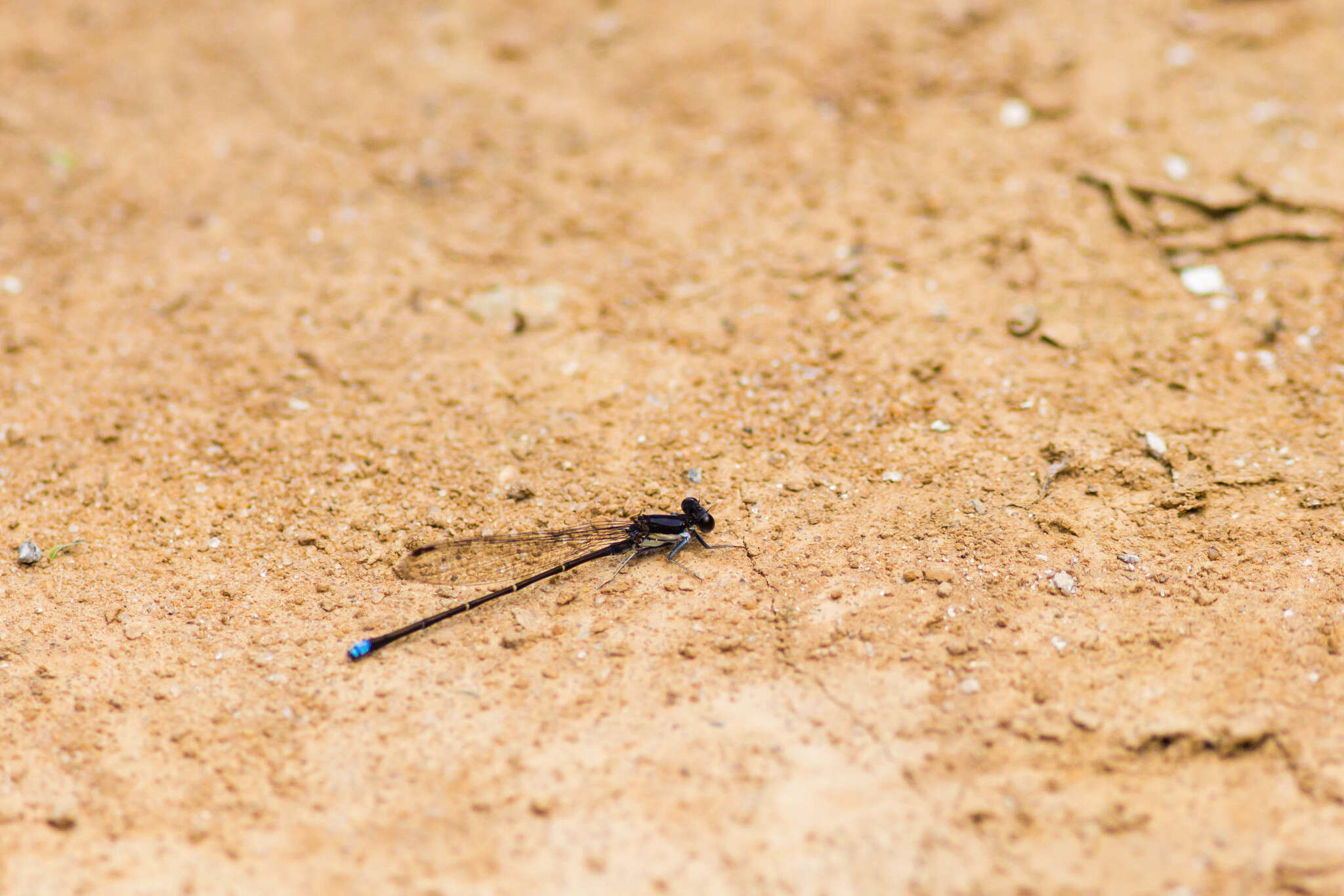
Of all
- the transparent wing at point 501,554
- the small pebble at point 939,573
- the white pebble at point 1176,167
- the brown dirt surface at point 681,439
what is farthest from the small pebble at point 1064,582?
the white pebble at point 1176,167

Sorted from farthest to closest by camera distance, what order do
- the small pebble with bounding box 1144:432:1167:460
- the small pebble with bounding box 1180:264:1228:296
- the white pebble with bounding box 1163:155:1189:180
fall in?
the white pebble with bounding box 1163:155:1189:180
the small pebble with bounding box 1180:264:1228:296
the small pebble with bounding box 1144:432:1167:460

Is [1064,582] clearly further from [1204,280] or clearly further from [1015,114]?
[1015,114]

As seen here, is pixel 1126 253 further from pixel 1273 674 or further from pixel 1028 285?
pixel 1273 674

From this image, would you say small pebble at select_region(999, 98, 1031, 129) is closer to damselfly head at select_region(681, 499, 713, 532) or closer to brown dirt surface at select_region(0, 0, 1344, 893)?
brown dirt surface at select_region(0, 0, 1344, 893)

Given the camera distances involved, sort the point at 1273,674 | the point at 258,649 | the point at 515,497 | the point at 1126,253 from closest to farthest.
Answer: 1. the point at 1273,674
2. the point at 258,649
3. the point at 515,497
4. the point at 1126,253

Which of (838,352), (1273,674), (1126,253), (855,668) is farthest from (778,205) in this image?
(1273,674)

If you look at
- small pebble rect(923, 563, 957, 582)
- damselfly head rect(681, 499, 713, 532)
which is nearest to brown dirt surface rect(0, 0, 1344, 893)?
small pebble rect(923, 563, 957, 582)
